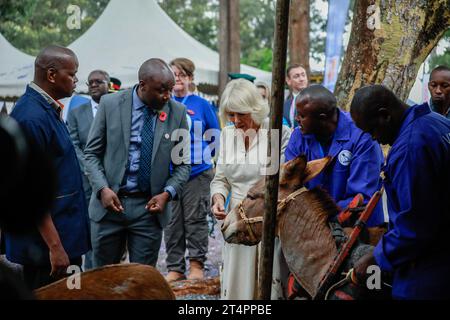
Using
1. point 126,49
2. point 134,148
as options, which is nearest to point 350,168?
point 134,148

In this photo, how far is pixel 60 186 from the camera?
11.7 feet

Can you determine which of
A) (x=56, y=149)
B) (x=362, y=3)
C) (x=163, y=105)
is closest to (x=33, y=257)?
(x=56, y=149)

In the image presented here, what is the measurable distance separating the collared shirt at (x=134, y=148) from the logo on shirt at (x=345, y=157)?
1500mm

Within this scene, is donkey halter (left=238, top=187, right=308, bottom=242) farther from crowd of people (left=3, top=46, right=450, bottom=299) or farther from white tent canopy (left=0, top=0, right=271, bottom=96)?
white tent canopy (left=0, top=0, right=271, bottom=96)

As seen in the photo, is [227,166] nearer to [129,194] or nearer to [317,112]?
[129,194]

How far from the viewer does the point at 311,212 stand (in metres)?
3.91

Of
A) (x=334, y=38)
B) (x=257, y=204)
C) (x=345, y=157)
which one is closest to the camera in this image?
(x=345, y=157)

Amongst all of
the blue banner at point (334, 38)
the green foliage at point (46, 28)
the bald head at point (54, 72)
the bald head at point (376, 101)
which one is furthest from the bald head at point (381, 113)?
the green foliage at point (46, 28)

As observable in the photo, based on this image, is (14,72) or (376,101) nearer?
(376,101)

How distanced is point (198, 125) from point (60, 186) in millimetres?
3707

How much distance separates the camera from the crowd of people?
9.53ft

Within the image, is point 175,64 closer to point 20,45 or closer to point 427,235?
point 427,235

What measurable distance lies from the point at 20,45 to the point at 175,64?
3235 cm

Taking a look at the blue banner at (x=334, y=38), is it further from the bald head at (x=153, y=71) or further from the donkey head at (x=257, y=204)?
the donkey head at (x=257, y=204)
